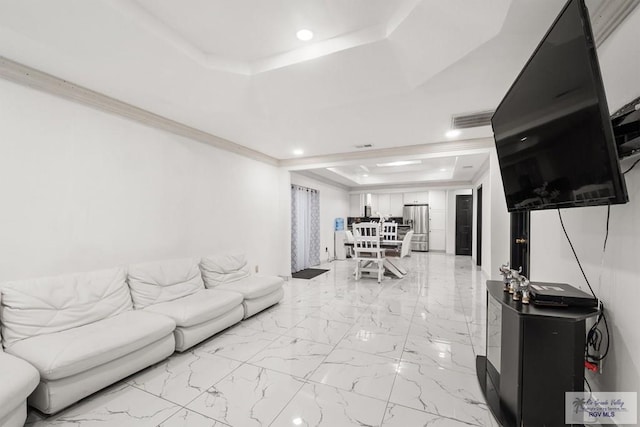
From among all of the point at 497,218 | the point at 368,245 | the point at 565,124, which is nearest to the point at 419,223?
the point at 368,245

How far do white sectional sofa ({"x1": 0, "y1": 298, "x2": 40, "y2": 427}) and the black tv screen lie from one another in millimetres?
3033

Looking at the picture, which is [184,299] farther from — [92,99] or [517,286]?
[517,286]

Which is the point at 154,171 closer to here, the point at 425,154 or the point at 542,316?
the point at 542,316

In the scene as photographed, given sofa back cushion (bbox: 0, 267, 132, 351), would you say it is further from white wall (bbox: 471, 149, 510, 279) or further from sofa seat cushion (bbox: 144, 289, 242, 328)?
white wall (bbox: 471, 149, 510, 279)

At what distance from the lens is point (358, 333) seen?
2.95m

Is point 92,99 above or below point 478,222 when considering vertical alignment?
above

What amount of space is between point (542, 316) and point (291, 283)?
4.34 metres

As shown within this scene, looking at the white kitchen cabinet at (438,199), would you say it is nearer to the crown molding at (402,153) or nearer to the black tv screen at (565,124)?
the crown molding at (402,153)

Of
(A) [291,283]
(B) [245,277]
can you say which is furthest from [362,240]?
(B) [245,277]

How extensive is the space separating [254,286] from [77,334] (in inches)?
67.5

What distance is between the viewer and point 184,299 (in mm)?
2842

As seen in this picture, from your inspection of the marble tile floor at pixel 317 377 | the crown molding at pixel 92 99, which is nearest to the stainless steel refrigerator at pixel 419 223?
the marble tile floor at pixel 317 377

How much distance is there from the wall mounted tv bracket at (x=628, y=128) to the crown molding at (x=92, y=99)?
12.8 feet

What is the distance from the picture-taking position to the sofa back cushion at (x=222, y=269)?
3.47 m
